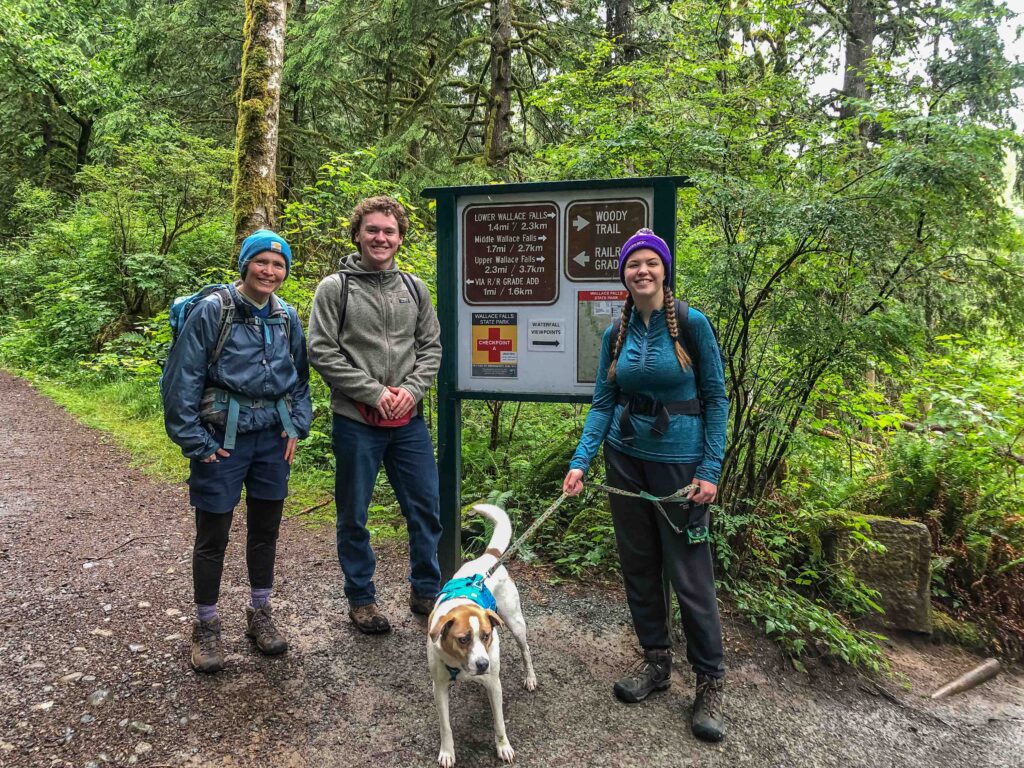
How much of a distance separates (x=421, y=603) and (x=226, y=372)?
5.79 feet

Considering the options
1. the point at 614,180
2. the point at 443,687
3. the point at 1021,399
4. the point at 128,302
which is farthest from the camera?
the point at 128,302

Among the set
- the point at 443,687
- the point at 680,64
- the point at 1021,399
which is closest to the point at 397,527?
the point at 443,687

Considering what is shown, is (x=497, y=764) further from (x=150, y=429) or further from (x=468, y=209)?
(x=150, y=429)

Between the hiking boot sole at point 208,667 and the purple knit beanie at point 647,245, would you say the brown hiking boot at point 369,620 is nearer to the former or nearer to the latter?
the hiking boot sole at point 208,667

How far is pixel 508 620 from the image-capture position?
3072 mm

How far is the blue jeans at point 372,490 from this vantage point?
349 centimetres

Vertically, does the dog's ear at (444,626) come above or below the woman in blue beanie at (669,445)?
below

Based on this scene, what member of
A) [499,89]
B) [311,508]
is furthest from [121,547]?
[499,89]

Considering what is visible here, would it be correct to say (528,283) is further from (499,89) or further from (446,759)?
(499,89)

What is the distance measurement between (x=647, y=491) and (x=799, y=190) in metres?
2.20

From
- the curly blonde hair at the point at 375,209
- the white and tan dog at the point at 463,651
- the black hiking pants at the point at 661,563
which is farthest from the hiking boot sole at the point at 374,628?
the curly blonde hair at the point at 375,209

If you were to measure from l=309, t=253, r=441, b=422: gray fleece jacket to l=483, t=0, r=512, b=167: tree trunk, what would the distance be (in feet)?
21.0

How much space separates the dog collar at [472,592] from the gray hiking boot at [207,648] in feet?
4.33

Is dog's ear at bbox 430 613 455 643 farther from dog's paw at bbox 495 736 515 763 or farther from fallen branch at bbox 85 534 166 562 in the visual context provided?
fallen branch at bbox 85 534 166 562
